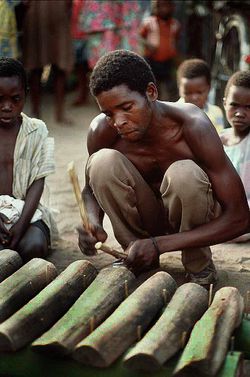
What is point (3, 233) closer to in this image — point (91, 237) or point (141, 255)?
point (91, 237)

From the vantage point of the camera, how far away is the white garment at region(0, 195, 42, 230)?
4.04 metres

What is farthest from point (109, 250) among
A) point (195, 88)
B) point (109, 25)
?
point (109, 25)

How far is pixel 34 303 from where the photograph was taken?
9.39ft

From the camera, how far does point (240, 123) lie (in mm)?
4570

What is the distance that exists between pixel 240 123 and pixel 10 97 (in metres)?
1.42

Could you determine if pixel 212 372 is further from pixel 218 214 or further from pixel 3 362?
pixel 218 214

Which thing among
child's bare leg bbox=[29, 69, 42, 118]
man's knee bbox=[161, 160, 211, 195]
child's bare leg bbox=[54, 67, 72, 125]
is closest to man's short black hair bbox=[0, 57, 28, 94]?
man's knee bbox=[161, 160, 211, 195]

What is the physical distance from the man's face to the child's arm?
2.99ft

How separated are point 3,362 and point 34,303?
274 millimetres

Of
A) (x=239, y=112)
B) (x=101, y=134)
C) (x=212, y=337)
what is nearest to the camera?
(x=212, y=337)

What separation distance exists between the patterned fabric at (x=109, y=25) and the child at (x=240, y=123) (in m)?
3.90

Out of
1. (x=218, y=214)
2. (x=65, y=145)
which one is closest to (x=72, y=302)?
(x=218, y=214)

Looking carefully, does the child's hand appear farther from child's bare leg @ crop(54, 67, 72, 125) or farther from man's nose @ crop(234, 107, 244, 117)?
child's bare leg @ crop(54, 67, 72, 125)

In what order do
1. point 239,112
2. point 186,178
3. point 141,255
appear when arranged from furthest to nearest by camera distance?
point 239,112, point 186,178, point 141,255
